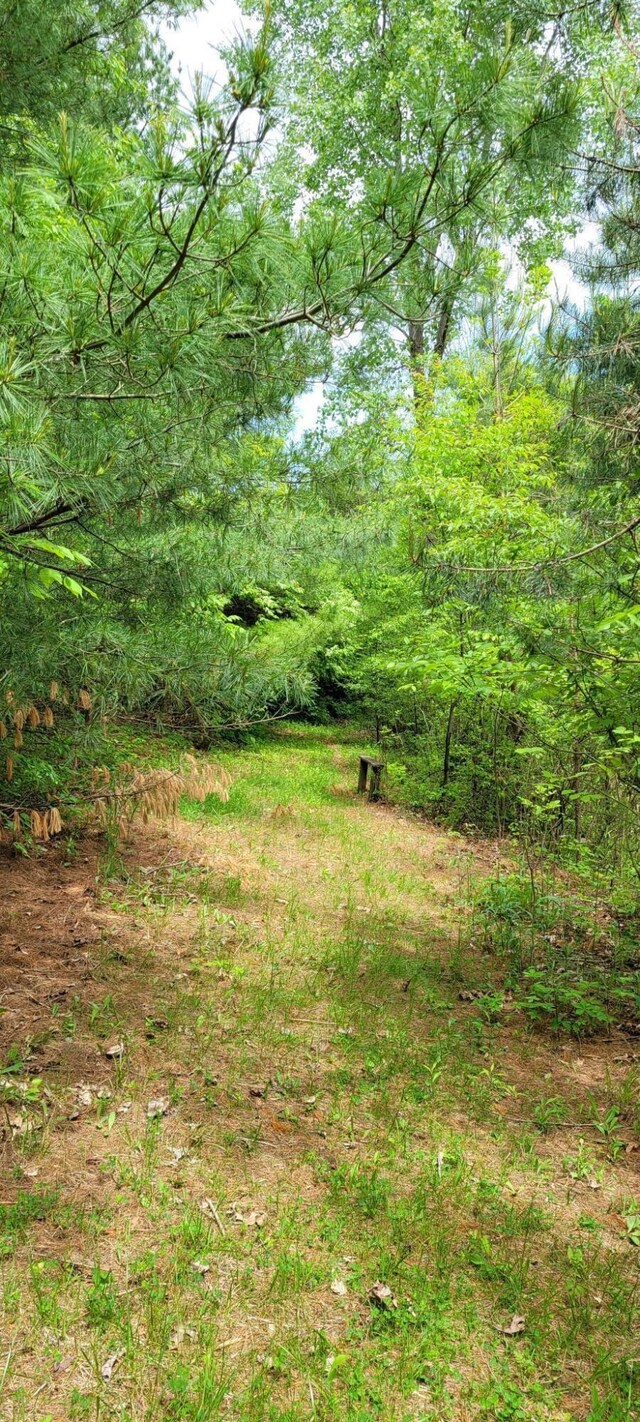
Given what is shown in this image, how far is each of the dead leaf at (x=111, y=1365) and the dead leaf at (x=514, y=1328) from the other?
1.07 m

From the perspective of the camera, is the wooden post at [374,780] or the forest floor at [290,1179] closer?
the forest floor at [290,1179]

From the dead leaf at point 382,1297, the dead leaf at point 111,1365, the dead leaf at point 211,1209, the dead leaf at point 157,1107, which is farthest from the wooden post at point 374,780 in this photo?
the dead leaf at point 111,1365

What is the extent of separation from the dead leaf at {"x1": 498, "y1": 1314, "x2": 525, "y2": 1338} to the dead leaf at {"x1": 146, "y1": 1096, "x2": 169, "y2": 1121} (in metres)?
1.42

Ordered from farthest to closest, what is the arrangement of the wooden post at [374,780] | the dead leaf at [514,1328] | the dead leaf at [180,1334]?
the wooden post at [374,780], the dead leaf at [514,1328], the dead leaf at [180,1334]

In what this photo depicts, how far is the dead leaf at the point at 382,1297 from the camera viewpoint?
2189 mm

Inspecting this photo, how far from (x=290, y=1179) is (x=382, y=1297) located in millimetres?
579

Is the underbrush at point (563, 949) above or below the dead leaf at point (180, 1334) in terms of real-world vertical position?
above

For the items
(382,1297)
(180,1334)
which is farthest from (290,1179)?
(180,1334)

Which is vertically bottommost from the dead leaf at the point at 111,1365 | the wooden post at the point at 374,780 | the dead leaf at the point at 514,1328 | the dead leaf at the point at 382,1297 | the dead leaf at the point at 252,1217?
the dead leaf at the point at 514,1328

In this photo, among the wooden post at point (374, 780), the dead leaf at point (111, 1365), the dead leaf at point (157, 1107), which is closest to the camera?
the dead leaf at point (111, 1365)

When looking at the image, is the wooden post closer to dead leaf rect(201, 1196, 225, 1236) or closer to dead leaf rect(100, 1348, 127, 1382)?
dead leaf rect(201, 1196, 225, 1236)

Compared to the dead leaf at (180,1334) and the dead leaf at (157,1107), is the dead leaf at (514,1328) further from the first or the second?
the dead leaf at (157,1107)

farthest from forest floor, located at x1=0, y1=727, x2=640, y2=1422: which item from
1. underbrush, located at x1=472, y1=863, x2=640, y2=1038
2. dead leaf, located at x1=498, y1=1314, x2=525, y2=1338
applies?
underbrush, located at x1=472, y1=863, x2=640, y2=1038

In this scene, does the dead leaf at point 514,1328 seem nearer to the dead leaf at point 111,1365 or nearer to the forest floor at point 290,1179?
the forest floor at point 290,1179
